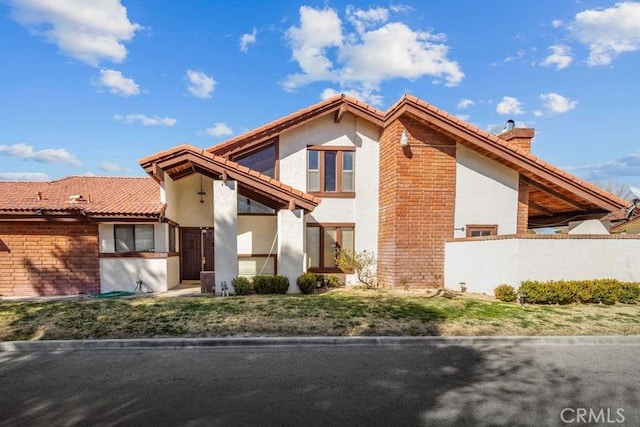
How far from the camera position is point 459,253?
11.7 meters

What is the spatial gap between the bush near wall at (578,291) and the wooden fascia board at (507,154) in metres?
3.40

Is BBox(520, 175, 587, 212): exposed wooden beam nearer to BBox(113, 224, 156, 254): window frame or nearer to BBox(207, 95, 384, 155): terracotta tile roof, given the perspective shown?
BBox(207, 95, 384, 155): terracotta tile roof

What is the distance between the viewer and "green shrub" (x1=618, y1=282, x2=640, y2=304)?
962cm

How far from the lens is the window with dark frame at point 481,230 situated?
496 inches

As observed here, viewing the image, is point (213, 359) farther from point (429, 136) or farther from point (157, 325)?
point (429, 136)

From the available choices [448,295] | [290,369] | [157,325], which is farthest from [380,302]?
[157,325]

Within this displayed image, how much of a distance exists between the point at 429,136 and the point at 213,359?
32.8ft

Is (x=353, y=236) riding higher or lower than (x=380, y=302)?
higher

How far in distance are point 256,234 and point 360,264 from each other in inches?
159

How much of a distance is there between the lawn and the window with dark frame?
3.16 m

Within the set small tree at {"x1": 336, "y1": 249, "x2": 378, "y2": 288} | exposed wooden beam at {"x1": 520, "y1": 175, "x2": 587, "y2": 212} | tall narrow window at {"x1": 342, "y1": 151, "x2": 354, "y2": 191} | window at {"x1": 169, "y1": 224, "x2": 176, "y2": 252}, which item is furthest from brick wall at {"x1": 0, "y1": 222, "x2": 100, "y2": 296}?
exposed wooden beam at {"x1": 520, "y1": 175, "x2": 587, "y2": 212}

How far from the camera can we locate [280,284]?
1102cm

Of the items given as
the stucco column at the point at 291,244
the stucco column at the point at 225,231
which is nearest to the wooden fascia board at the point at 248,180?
the stucco column at the point at 225,231

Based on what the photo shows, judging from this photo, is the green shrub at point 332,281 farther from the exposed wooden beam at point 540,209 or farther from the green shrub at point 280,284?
the exposed wooden beam at point 540,209
